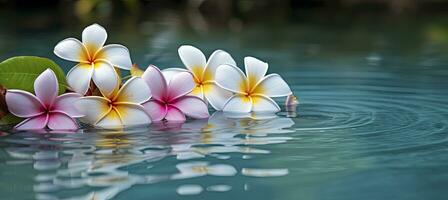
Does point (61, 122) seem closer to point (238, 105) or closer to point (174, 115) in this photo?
point (174, 115)

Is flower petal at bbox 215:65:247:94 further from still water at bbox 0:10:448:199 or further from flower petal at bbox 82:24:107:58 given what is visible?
flower petal at bbox 82:24:107:58

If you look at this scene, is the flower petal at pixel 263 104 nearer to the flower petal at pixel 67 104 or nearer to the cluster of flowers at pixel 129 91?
the cluster of flowers at pixel 129 91

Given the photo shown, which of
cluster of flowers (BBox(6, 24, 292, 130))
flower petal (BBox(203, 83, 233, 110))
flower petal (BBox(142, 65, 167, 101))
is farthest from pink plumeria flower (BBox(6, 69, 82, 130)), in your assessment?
flower petal (BBox(203, 83, 233, 110))

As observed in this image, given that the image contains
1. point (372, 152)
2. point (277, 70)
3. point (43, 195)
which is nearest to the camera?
point (43, 195)

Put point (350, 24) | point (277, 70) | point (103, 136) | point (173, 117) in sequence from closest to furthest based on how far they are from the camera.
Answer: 1. point (103, 136)
2. point (173, 117)
3. point (277, 70)
4. point (350, 24)

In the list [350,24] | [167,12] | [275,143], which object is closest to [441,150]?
[275,143]

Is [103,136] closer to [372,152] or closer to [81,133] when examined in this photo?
[81,133]

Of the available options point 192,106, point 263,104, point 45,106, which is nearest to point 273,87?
point 263,104
